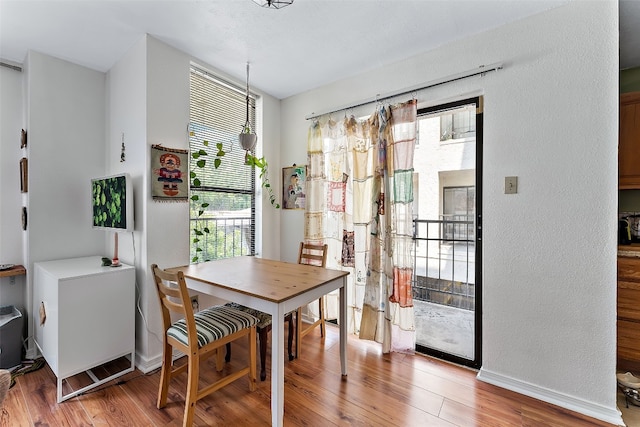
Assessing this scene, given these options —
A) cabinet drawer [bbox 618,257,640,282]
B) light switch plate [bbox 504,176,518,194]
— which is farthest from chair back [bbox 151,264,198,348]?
cabinet drawer [bbox 618,257,640,282]

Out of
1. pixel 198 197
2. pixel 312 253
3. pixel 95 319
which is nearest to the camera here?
pixel 95 319

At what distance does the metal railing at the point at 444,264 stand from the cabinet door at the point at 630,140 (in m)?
1.48

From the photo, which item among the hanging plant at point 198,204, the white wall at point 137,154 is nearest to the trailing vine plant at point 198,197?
the hanging plant at point 198,204

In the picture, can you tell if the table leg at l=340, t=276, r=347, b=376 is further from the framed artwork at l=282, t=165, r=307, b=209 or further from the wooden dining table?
the framed artwork at l=282, t=165, r=307, b=209

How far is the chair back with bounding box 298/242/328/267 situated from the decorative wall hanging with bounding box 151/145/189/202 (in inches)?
45.2

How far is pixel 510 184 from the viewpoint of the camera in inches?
74.6

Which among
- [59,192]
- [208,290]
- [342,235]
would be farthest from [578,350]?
[59,192]

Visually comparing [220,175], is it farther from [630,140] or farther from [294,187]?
[630,140]

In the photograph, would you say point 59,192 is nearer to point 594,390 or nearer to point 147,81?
point 147,81

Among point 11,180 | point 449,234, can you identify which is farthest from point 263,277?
point 449,234

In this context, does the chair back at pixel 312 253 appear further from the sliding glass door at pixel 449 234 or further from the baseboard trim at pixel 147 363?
the baseboard trim at pixel 147 363

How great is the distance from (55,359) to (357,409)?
196 centimetres

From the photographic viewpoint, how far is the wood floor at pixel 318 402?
1598mm

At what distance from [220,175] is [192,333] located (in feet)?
5.37
